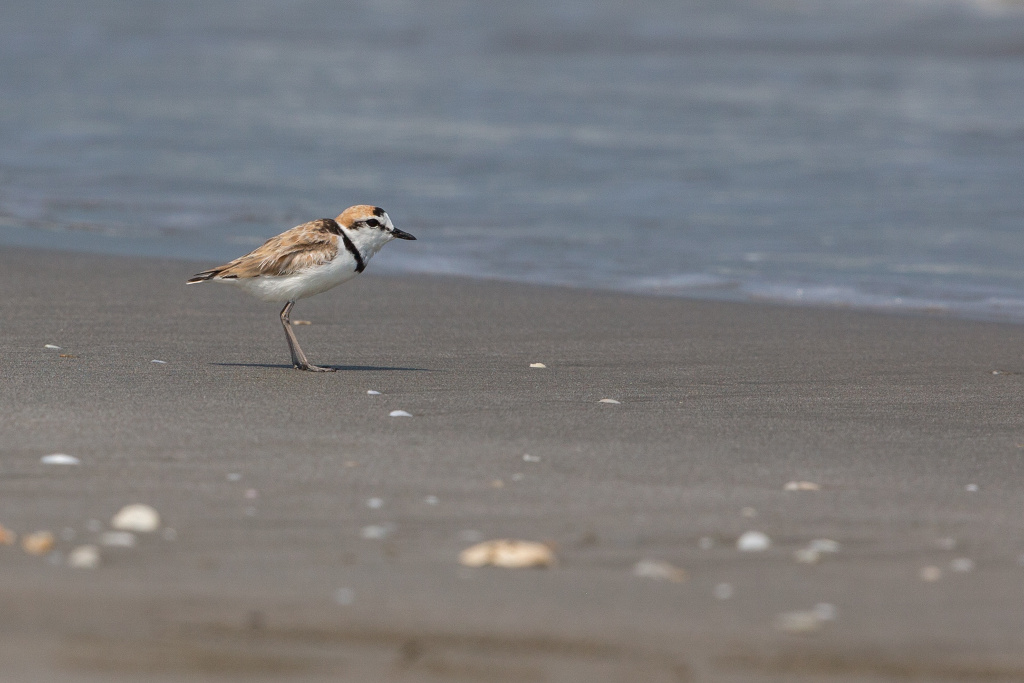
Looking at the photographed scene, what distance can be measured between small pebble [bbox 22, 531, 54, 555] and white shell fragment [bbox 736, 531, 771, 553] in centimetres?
172

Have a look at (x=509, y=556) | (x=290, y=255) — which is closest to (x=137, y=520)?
(x=509, y=556)

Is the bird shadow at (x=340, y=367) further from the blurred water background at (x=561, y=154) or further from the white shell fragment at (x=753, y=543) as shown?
the blurred water background at (x=561, y=154)

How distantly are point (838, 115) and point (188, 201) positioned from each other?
9338mm

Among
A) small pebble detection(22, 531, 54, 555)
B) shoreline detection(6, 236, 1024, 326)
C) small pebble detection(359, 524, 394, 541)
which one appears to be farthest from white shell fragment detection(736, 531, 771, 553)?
shoreline detection(6, 236, 1024, 326)

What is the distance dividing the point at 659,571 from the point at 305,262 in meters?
3.19

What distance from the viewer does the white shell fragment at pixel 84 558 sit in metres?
3.32

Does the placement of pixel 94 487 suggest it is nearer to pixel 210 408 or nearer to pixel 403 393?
pixel 210 408

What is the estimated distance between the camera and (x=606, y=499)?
13.4 feet

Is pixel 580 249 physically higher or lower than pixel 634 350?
higher

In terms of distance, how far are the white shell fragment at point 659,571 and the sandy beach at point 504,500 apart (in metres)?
0.05

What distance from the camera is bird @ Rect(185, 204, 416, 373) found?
621cm

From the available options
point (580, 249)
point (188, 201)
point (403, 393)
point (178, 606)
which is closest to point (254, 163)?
point (188, 201)

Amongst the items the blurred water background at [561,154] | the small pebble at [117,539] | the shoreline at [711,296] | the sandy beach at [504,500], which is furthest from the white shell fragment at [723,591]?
the blurred water background at [561,154]

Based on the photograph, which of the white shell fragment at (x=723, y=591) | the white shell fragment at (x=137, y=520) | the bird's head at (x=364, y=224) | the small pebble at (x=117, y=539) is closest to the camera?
the white shell fragment at (x=723, y=591)
